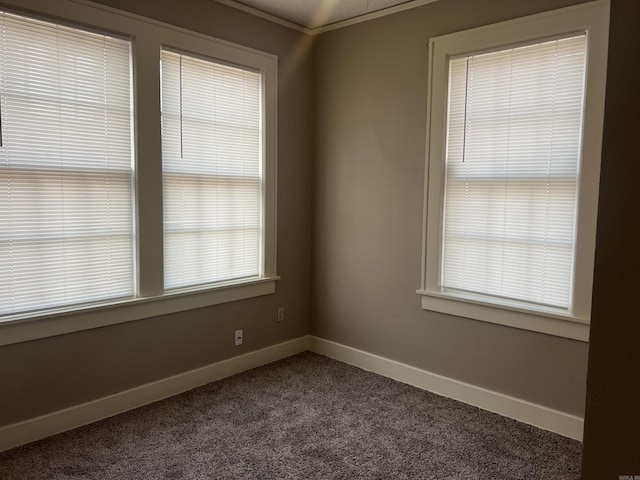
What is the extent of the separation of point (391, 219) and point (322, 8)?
162cm

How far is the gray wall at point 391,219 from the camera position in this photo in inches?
112

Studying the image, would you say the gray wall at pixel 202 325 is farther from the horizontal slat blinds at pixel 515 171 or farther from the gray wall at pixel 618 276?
the gray wall at pixel 618 276

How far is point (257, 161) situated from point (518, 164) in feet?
6.10

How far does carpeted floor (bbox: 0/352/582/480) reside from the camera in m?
2.30

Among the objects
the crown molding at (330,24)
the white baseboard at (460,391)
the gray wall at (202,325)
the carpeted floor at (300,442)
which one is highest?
the crown molding at (330,24)

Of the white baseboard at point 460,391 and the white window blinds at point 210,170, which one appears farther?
the white window blinds at point 210,170

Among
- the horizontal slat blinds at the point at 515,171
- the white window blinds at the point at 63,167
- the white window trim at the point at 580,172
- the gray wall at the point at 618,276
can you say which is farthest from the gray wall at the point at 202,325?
the gray wall at the point at 618,276

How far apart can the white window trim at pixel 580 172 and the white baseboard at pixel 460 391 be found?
48cm

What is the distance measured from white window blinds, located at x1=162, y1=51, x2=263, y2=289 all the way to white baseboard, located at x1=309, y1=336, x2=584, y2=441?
1.00 metres

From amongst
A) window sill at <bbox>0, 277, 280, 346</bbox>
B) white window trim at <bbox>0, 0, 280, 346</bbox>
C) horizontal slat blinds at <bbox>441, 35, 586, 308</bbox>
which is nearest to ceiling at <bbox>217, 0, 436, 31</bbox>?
white window trim at <bbox>0, 0, 280, 346</bbox>

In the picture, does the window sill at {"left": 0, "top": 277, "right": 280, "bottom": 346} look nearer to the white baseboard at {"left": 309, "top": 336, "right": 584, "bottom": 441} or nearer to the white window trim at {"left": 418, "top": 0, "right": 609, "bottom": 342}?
the white baseboard at {"left": 309, "top": 336, "right": 584, "bottom": 441}

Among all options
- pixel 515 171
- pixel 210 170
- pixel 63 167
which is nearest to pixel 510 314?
pixel 515 171

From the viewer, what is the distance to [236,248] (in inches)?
138

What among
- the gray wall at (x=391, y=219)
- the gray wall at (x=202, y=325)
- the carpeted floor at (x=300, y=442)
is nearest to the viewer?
the carpeted floor at (x=300, y=442)
